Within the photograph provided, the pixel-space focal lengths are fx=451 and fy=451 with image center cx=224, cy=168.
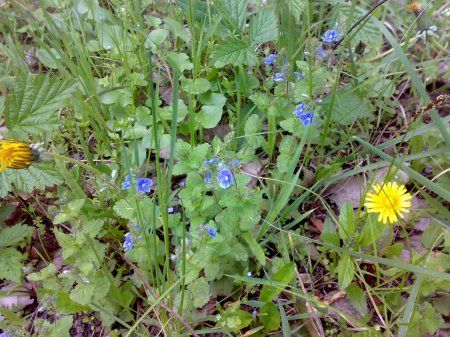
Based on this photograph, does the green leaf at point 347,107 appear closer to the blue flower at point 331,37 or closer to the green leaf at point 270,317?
the blue flower at point 331,37

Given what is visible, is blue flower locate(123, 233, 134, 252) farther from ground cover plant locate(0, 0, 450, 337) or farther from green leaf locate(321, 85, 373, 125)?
green leaf locate(321, 85, 373, 125)

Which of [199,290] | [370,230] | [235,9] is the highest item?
[235,9]

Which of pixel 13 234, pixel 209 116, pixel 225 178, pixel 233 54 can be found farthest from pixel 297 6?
pixel 13 234

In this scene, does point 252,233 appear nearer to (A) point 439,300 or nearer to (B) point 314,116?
(B) point 314,116

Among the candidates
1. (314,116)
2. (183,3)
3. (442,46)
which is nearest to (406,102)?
(442,46)

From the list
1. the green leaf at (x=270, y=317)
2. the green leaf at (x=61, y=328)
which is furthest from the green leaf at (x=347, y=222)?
the green leaf at (x=61, y=328)

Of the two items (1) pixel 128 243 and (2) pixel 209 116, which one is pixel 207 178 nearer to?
(1) pixel 128 243

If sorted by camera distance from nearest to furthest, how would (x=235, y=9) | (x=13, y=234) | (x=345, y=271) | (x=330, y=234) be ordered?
(x=345, y=271)
(x=330, y=234)
(x=13, y=234)
(x=235, y=9)

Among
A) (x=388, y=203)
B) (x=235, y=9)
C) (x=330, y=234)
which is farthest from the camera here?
(x=235, y=9)
